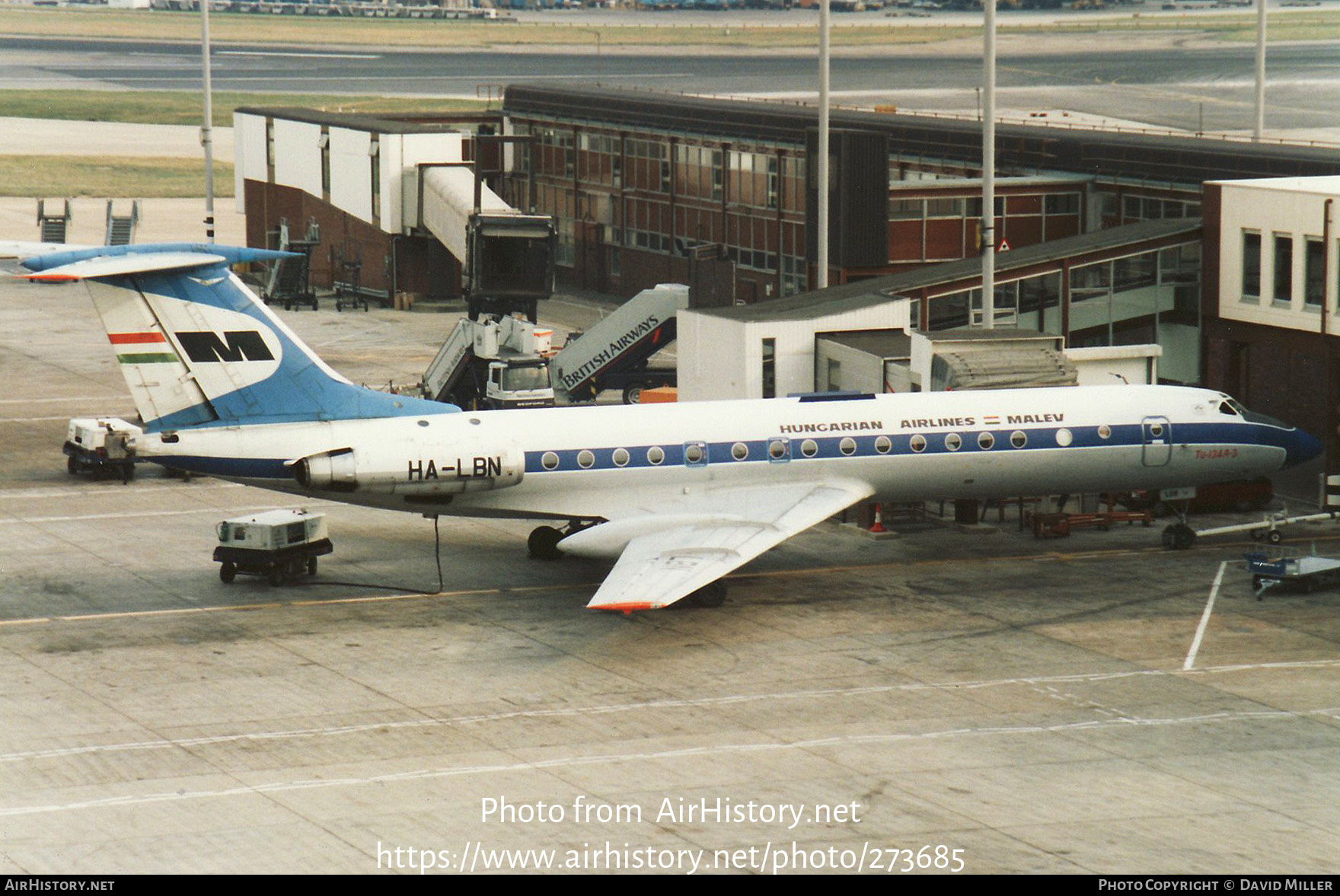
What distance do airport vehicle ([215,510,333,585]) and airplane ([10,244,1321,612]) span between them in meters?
1.80

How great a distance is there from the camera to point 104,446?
48.4 meters

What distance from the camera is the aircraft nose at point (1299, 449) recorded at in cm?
4197

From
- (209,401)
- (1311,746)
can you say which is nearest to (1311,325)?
(1311,746)

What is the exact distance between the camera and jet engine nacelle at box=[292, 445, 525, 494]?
3578cm

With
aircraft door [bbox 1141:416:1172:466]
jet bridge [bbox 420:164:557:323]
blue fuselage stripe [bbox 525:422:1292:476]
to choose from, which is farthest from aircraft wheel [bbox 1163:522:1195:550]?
jet bridge [bbox 420:164:557:323]

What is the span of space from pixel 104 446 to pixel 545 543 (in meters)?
14.9

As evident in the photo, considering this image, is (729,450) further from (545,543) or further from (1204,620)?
(1204,620)

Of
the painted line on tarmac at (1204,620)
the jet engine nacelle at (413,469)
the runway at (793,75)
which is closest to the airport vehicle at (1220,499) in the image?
the painted line on tarmac at (1204,620)

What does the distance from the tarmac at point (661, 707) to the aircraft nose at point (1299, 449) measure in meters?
1.94

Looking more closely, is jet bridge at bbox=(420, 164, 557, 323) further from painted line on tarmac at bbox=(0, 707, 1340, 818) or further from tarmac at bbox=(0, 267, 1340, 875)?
painted line on tarmac at bbox=(0, 707, 1340, 818)

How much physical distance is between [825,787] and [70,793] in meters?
11.0
